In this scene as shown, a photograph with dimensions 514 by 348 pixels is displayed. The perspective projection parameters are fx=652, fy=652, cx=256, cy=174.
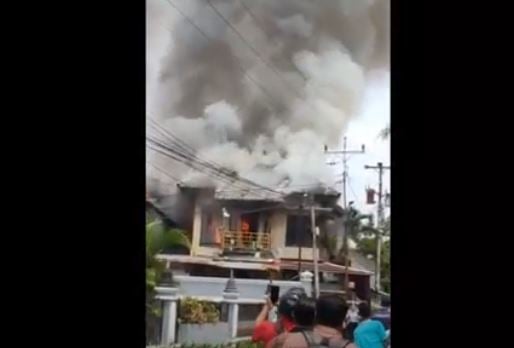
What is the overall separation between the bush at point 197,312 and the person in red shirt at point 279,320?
0.10 meters

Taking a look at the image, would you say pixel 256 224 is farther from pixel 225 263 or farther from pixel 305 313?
pixel 305 313

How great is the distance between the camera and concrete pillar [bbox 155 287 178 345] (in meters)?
1.51

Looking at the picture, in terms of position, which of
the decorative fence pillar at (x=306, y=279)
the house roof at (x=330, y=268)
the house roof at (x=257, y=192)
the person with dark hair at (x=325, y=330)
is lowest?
the person with dark hair at (x=325, y=330)

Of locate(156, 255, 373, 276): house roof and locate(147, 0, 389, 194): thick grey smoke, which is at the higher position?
locate(147, 0, 389, 194): thick grey smoke

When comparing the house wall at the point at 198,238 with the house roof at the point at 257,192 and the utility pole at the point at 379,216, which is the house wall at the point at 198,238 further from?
the utility pole at the point at 379,216

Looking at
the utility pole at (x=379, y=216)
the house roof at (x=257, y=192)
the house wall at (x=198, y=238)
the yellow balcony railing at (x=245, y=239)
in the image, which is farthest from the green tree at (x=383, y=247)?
the house wall at (x=198, y=238)

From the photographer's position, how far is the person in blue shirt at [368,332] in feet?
4.84

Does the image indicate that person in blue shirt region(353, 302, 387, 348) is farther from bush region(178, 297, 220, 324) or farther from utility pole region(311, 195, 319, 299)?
bush region(178, 297, 220, 324)

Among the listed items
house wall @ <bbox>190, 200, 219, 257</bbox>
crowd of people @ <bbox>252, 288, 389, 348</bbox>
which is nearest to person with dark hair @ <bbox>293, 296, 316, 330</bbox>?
crowd of people @ <bbox>252, 288, 389, 348</bbox>

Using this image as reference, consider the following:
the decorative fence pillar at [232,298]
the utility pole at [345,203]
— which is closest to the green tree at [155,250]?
the decorative fence pillar at [232,298]

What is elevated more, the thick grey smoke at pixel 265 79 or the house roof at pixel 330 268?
the thick grey smoke at pixel 265 79

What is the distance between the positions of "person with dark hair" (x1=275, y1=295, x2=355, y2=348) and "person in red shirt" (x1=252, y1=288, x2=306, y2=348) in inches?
1.1

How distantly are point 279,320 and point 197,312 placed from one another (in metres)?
0.19
